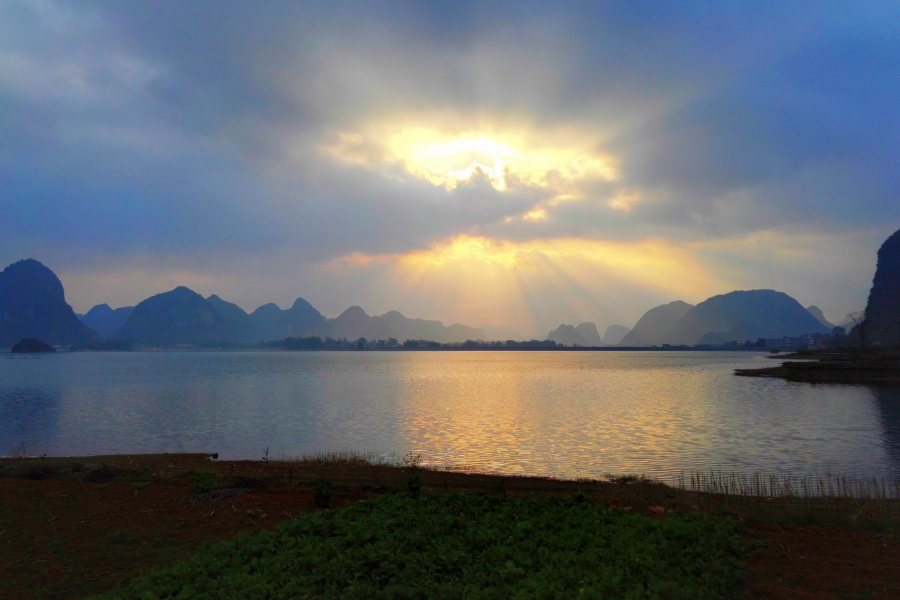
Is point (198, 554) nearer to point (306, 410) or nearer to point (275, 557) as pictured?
point (275, 557)

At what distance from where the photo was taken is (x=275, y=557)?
9.66 meters

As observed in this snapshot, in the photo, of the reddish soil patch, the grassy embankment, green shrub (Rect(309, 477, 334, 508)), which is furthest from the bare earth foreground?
the grassy embankment

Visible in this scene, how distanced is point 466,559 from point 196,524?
7.70 metres

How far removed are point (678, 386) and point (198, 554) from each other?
80819 millimetres

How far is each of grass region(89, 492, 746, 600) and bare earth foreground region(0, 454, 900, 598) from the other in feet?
3.71

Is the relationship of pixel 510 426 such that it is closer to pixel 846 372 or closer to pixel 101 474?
pixel 101 474

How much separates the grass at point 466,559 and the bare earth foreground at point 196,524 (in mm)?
1132

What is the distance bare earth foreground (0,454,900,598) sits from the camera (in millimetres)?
9500

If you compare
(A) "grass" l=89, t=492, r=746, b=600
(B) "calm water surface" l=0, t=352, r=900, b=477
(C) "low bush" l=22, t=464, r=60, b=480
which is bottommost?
(B) "calm water surface" l=0, t=352, r=900, b=477

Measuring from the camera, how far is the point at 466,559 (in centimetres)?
942

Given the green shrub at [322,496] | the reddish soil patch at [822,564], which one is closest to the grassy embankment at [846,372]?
the reddish soil patch at [822,564]

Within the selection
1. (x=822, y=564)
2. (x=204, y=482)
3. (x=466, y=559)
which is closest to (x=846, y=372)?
(x=822, y=564)

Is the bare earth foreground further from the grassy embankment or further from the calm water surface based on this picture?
the grassy embankment

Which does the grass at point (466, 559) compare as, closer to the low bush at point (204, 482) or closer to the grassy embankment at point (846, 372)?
→ the low bush at point (204, 482)
